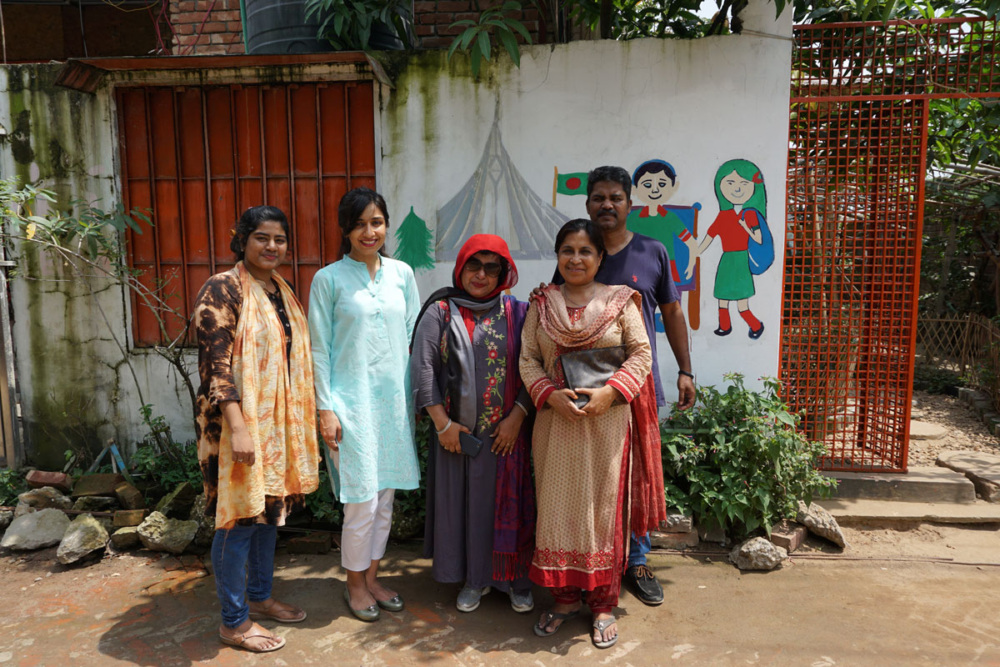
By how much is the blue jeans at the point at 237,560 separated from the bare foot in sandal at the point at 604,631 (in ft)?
4.49

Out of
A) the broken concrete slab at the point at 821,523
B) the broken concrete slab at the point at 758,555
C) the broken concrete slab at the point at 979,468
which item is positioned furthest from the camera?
the broken concrete slab at the point at 979,468

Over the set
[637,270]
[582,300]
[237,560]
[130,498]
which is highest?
[637,270]

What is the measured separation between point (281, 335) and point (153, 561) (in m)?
1.72

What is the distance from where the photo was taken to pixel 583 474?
2586 mm

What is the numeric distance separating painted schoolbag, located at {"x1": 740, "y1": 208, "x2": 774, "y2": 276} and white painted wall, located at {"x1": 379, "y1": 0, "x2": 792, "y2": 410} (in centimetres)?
4

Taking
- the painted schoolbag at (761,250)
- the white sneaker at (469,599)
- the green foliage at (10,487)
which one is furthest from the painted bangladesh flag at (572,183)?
the green foliage at (10,487)

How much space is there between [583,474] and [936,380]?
269 inches

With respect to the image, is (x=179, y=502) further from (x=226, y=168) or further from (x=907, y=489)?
(x=907, y=489)

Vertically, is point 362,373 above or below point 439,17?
below

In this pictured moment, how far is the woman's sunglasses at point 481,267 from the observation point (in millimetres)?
2695

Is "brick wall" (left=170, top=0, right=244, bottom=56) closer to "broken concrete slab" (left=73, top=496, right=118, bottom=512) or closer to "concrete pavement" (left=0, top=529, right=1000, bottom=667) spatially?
"broken concrete slab" (left=73, top=496, right=118, bottom=512)

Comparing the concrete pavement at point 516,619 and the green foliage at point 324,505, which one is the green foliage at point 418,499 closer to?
the concrete pavement at point 516,619

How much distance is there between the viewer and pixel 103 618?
290 cm

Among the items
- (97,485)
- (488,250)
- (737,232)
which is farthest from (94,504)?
(737,232)
